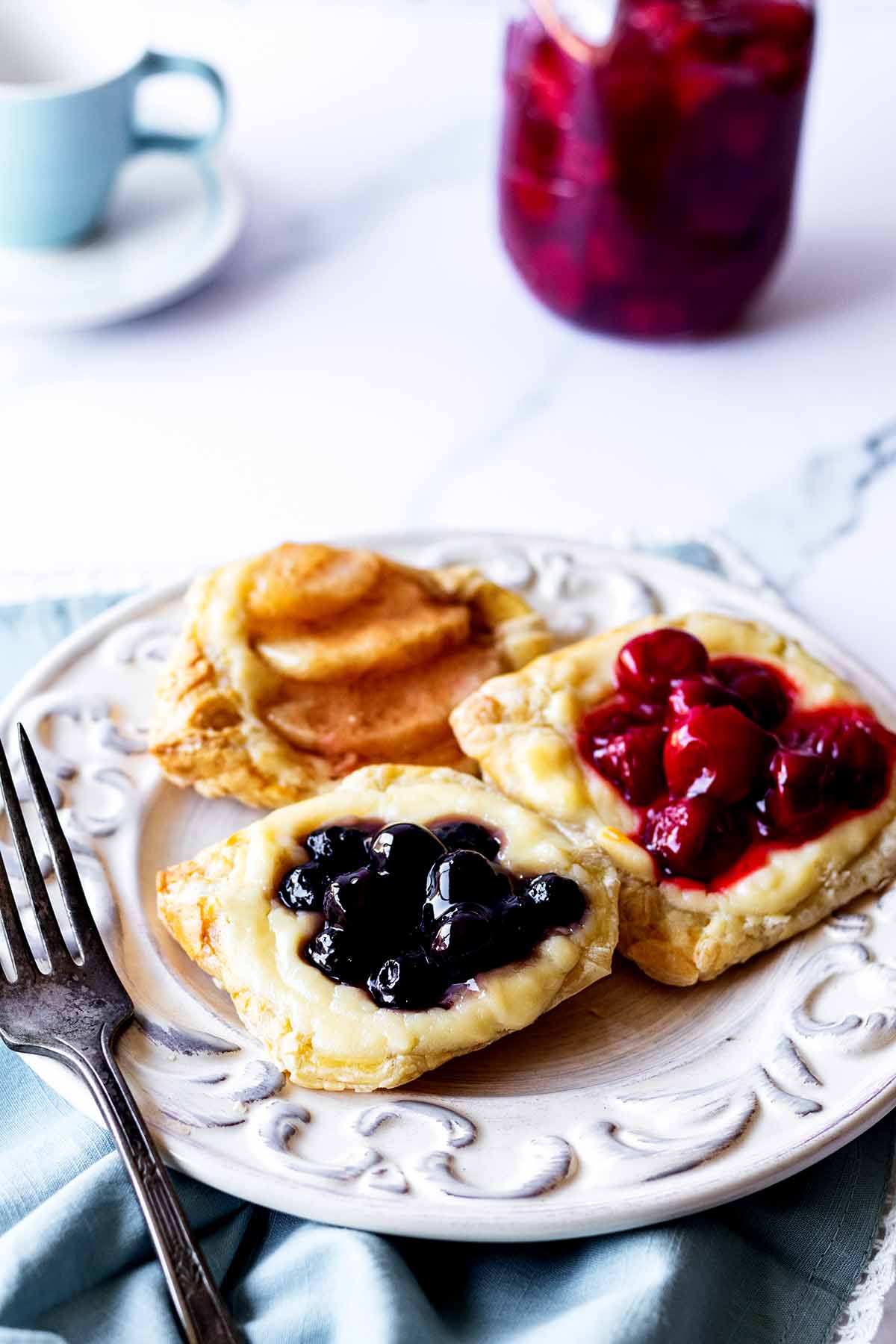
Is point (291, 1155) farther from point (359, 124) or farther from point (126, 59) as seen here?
point (359, 124)

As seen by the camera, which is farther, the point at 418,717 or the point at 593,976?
the point at 418,717

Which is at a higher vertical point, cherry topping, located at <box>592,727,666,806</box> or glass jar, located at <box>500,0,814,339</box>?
glass jar, located at <box>500,0,814,339</box>

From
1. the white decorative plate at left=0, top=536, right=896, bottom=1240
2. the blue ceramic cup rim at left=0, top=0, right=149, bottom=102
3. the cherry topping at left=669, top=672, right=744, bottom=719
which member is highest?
the blue ceramic cup rim at left=0, top=0, right=149, bottom=102

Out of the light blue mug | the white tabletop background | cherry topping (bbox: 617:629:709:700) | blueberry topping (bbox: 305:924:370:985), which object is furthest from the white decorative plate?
the light blue mug

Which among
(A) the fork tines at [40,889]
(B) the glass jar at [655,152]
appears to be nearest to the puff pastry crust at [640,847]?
(A) the fork tines at [40,889]

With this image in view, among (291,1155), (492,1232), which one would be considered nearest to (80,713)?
(291,1155)

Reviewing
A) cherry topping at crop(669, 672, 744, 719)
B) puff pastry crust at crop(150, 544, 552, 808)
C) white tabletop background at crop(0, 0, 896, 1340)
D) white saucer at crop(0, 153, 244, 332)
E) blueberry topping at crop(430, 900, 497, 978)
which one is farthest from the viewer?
white saucer at crop(0, 153, 244, 332)

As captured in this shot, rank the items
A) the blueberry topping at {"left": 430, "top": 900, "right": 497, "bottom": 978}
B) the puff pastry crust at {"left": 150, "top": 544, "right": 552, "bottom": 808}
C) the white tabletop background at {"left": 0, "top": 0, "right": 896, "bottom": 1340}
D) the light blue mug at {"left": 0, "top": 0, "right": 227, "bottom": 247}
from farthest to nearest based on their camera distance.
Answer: the light blue mug at {"left": 0, "top": 0, "right": 227, "bottom": 247}
the white tabletop background at {"left": 0, "top": 0, "right": 896, "bottom": 1340}
the puff pastry crust at {"left": 150, "top": 544, "right": 552, "bottom": 808}
the blueberry topping at {"left": 430, "top": 900, "right": 497, "bottom": 978}

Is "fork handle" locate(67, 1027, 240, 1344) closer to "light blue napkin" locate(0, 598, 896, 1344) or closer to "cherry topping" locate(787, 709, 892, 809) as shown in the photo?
"light blue napkin" locate(0, 598, 896, 1344)
